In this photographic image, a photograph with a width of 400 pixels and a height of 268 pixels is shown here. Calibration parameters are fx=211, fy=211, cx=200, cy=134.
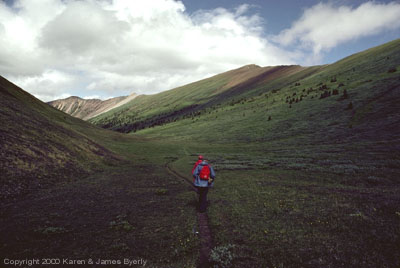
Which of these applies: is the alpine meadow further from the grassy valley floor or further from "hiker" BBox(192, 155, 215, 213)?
"hiker" BBox(192, 155, 215, 213)

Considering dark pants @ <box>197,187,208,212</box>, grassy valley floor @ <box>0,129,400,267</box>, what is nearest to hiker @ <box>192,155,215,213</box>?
dark pants @ <box>197,187,208,212</box>

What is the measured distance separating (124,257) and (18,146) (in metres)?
21.6

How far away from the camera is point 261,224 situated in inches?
450

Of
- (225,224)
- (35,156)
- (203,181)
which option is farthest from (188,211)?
(35,156)

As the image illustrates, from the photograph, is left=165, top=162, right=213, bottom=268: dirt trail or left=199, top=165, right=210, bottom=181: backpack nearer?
left=165, top=162, right=213, bottom=268: dirt trail

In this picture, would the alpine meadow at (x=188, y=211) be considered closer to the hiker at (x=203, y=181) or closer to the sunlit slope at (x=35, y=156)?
the sunlit slope at (x=35, y=156)

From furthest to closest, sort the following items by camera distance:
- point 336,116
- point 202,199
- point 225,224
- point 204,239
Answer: point 336,116, point 202,199, point 225,224, point 204,239

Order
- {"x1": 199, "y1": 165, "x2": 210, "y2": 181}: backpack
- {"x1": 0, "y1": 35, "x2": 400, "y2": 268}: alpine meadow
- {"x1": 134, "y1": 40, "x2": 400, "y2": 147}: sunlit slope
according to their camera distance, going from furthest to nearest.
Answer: {"x1": 134, "y1": 40, "x2": 400, "y2": 147}: sunlit slope → {"x1": 199, "y1": 165, "x2": 210, "y2": 181}: backpack → {"x1": 0, "y1": 35, "x2": 400, "y2": 268}: alpine meadow

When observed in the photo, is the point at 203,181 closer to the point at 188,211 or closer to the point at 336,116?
the point at 188,211

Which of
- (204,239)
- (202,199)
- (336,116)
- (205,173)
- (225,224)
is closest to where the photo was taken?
(204,239)

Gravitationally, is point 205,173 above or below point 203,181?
above

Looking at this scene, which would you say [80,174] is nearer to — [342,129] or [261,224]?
[261,224]

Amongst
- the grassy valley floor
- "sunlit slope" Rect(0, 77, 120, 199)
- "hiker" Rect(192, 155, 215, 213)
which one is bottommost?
the grassy valley floor

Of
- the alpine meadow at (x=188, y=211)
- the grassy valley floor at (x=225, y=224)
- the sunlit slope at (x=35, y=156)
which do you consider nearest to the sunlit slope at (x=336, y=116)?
the alpine meadow at (x=188, y=211)
